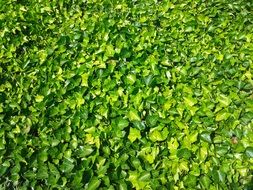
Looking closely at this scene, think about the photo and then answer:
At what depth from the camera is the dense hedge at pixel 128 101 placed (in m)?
2.62

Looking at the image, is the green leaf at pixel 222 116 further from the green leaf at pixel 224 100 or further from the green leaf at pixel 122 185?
the green leaf at pixel 122 185

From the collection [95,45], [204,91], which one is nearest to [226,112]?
[204,91]

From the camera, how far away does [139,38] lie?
137 inches

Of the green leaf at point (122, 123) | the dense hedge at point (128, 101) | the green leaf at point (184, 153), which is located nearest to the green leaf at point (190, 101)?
the dense hedge at point (128, 101)

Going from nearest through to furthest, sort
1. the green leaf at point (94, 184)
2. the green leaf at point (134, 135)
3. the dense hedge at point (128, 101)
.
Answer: the green leaf at point (94, 184) → the dense hedge at point (128, 101) → the green leaf at point (134, 135)

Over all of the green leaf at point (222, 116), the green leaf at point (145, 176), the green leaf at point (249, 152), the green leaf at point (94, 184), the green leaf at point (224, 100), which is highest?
the green leaf at point (94, 184)

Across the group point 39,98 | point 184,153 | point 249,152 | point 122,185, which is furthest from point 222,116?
point 39,98

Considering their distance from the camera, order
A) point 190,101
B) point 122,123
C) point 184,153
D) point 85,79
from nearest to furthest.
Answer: point 184,153, point 122,123, point 190,101, point 85,79

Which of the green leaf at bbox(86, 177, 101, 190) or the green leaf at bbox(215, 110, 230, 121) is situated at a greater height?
the green leaf at bbox(86, 177, 101, 190)

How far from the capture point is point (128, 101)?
9.70 ft

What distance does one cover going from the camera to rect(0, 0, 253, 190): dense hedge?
2.62 meters

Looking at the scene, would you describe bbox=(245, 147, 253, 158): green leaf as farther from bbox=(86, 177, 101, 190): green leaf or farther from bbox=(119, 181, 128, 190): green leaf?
bbox=(86, 177, 101, 190): green leaf

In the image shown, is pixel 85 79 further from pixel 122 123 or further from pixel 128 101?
pixel 122 123

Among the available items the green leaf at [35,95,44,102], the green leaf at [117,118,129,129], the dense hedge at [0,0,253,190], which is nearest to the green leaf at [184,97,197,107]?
the dense hedge at [0,0,253,190]
